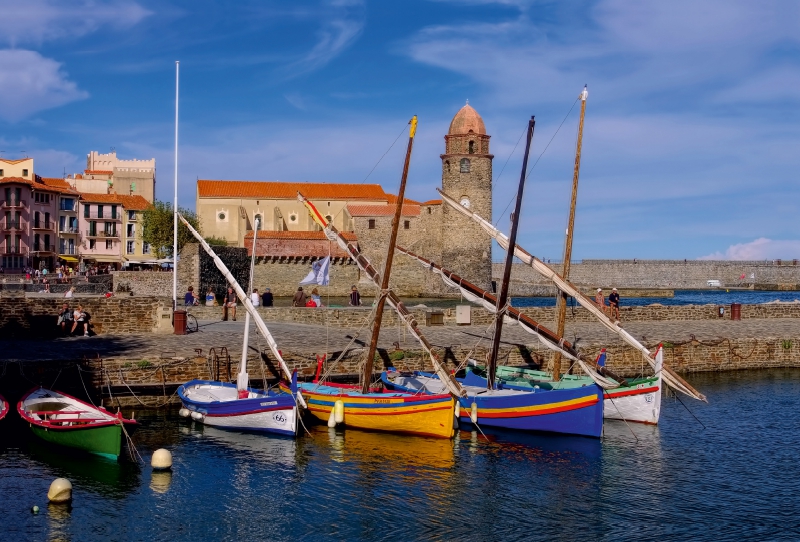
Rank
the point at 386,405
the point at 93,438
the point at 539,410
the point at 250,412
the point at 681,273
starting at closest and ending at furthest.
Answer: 1. the point at 93,438
2. the point at 250,412
3. the point at 386,405
4. the point at 539,410
5. the point at 681,273

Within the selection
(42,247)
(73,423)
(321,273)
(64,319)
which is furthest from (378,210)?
(73,423)

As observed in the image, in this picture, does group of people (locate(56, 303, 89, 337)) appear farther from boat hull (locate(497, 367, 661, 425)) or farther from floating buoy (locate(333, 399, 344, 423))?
boat hull (locate(497, 367, 661, 425))

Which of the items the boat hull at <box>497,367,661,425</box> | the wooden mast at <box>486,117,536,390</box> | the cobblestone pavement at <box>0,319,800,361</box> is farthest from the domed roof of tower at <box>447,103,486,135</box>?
the boat hull at <box>497,367,661,425</box>

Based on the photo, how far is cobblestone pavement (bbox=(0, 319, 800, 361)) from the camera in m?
26.2

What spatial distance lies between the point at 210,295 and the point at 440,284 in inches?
1793

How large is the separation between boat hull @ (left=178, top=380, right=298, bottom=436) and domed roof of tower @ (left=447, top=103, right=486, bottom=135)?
62160mm

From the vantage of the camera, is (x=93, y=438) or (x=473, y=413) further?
(x=473, y=413)

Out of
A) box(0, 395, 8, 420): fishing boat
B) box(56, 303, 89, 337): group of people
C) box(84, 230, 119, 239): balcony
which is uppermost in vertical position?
box(84, 230, 119, 239): balcony

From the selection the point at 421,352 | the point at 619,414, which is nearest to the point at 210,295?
the point at 421,352

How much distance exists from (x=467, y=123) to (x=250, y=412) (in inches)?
2507

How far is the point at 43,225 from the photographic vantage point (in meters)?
89.9

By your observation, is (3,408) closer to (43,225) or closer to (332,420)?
(332,420)

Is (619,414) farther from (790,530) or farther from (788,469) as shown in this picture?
(790,530)

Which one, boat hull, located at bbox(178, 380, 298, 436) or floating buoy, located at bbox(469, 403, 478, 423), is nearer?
boat hull, located at bbox(178, 380, 298, 436)
